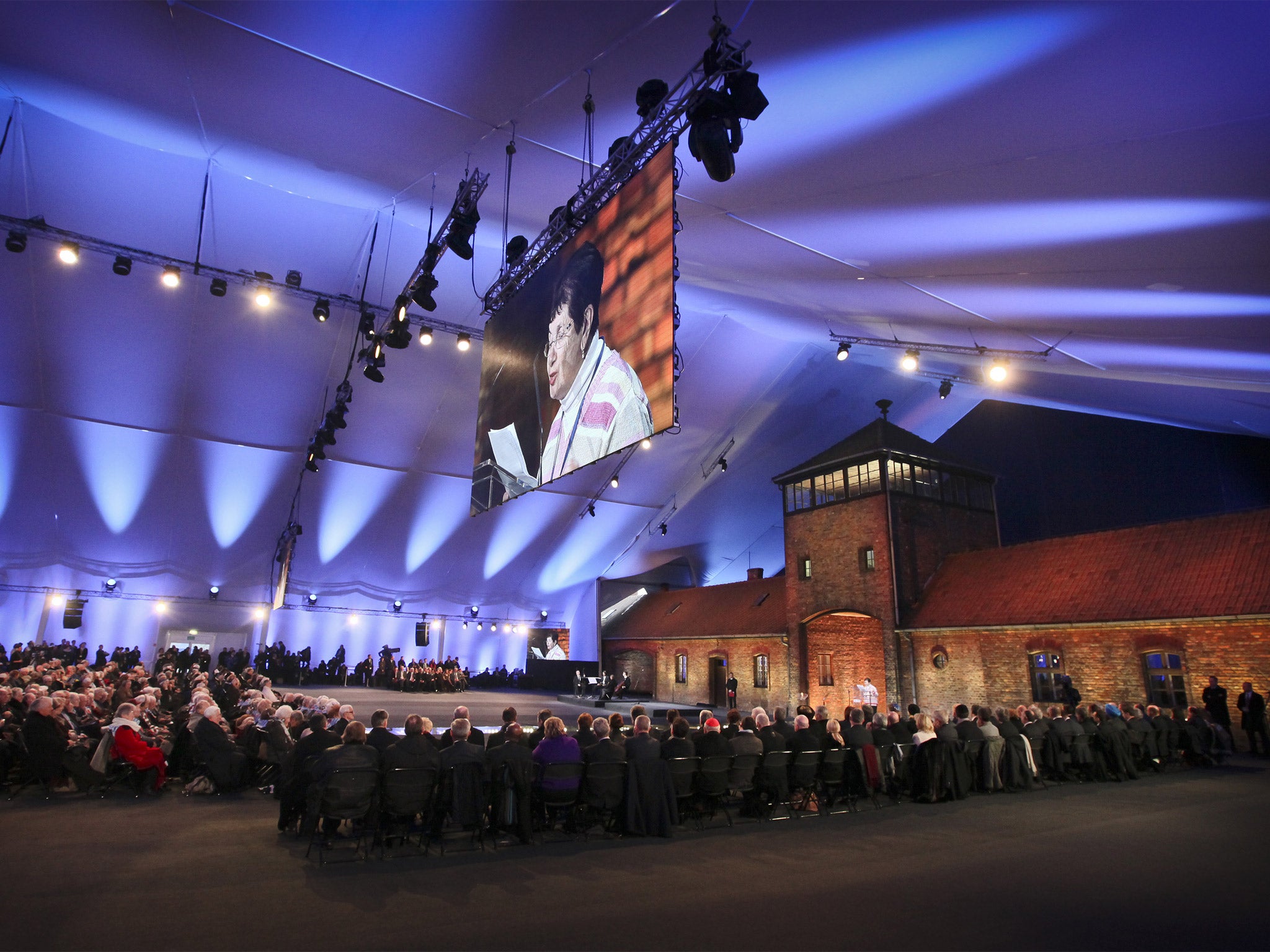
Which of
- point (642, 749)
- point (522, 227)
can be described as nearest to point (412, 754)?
point (642, 749)

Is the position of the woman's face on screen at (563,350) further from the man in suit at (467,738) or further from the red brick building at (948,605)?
the red brick building at (948,605)

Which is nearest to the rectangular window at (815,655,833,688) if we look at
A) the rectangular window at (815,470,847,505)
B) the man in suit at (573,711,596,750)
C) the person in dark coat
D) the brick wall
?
the brick wall

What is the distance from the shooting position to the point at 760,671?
21719mm

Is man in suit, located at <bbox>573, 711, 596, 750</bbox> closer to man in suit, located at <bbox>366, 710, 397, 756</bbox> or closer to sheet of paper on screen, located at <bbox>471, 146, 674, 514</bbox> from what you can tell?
man in suit, located at <bbox>366, 710, 397, 756</bbox>

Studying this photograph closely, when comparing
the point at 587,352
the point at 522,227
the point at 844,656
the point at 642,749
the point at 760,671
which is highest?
the point at 522,227

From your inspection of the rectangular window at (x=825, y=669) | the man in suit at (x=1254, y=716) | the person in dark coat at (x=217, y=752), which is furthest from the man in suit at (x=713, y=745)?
the rectangular window at (x=825, y=669)

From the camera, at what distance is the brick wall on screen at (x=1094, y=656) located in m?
12.3

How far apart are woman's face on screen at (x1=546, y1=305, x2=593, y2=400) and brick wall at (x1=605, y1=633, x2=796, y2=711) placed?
13.9 meters

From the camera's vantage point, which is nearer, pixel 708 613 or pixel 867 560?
pixel 867 560

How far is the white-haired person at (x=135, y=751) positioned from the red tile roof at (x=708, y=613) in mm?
16250

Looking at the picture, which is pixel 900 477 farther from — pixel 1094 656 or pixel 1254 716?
pixel 1254 716

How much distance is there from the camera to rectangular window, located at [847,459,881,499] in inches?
744

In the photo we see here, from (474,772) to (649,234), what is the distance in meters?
5.02

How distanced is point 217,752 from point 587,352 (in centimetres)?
622
